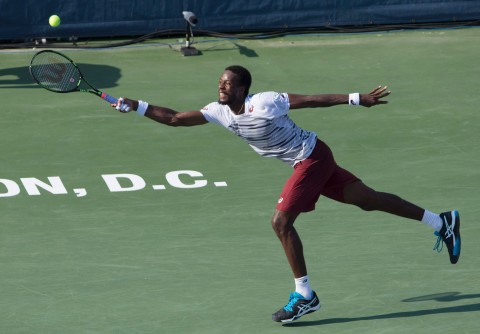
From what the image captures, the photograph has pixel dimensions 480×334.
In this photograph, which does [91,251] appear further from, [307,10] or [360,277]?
[307,10]

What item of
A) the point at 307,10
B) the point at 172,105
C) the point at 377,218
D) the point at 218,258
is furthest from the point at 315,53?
the point at 218,258

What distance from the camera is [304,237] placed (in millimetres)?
12805

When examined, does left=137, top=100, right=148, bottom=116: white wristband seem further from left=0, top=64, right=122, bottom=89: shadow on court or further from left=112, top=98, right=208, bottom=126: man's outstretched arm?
left=0, top=64, right=122, bottom=89: shadow on court

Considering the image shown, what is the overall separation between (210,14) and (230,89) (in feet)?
31.2

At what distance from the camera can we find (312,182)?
10922 millimetres

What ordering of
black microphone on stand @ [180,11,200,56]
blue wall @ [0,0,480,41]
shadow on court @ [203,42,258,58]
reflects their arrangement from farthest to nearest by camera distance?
blue wall @ [0,0,480,41] < shadow on court @ [203,42,258,58] < black microphone on stand @ [180,11,200,56]

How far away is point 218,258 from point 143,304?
1347mm

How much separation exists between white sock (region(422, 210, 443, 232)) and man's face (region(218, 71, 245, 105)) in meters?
2.03

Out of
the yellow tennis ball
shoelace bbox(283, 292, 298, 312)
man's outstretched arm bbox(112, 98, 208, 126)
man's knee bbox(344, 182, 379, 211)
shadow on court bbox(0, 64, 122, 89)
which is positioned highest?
man's outstretched arm bbox(112, 98, 208, 126)

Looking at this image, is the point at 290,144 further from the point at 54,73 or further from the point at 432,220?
the point at 54,73

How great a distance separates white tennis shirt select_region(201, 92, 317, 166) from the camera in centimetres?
1077

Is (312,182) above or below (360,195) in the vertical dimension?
above

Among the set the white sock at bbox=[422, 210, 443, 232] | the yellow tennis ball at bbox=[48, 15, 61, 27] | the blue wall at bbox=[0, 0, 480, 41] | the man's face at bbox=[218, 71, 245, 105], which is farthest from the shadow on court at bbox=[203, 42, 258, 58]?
the man's face at bbox=[218, 71, 245, 105]

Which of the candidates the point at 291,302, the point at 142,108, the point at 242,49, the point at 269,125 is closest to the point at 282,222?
the point at 291,302
